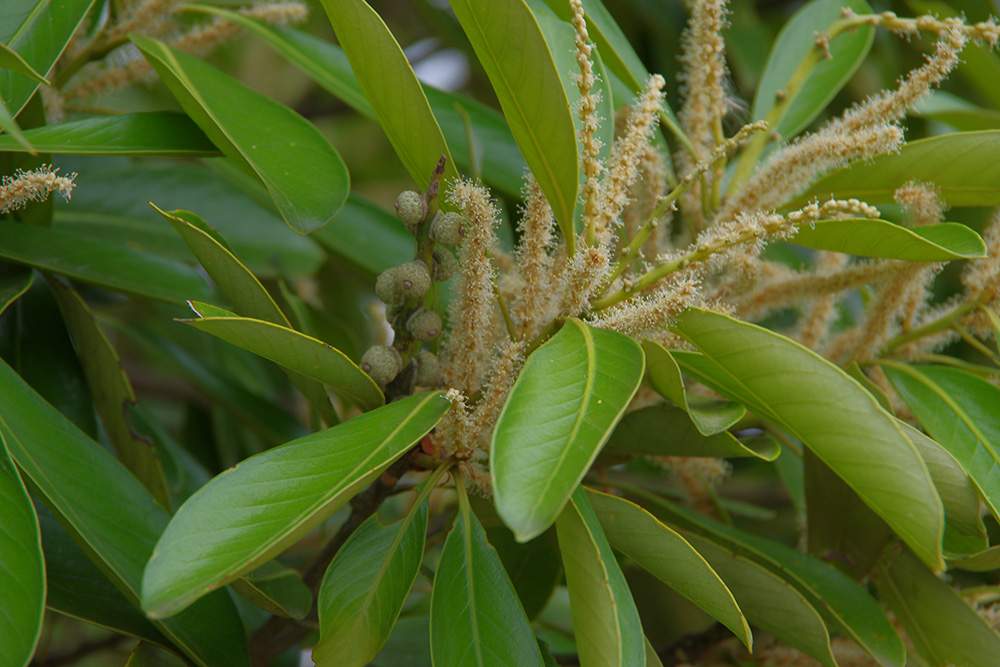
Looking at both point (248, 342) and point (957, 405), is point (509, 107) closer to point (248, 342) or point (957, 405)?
point (248, 342)

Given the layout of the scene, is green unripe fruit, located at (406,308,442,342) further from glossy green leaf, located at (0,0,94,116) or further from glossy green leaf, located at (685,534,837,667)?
glossy green leaf, located at (0,0,94,116)

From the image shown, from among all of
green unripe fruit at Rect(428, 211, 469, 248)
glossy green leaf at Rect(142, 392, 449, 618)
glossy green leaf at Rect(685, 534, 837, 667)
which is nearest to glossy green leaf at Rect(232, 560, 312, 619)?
glossy green leaf at Rect(142, 392, 449, 618)

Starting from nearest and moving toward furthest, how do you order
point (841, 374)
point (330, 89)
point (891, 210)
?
point (841, 374) → point (330, 89) → point (891, 210)

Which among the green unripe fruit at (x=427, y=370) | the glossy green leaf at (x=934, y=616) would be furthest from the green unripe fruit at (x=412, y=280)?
the glossy green leaf at (x=934, y=616)

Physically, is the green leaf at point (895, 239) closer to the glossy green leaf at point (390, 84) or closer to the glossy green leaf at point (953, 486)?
the glossy green leaf at point (953, 486)

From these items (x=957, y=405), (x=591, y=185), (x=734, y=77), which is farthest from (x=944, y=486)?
(x=734, y=77)

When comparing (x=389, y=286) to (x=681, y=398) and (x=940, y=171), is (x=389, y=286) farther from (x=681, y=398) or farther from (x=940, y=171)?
(x=940, y=171)

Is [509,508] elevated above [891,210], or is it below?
below
